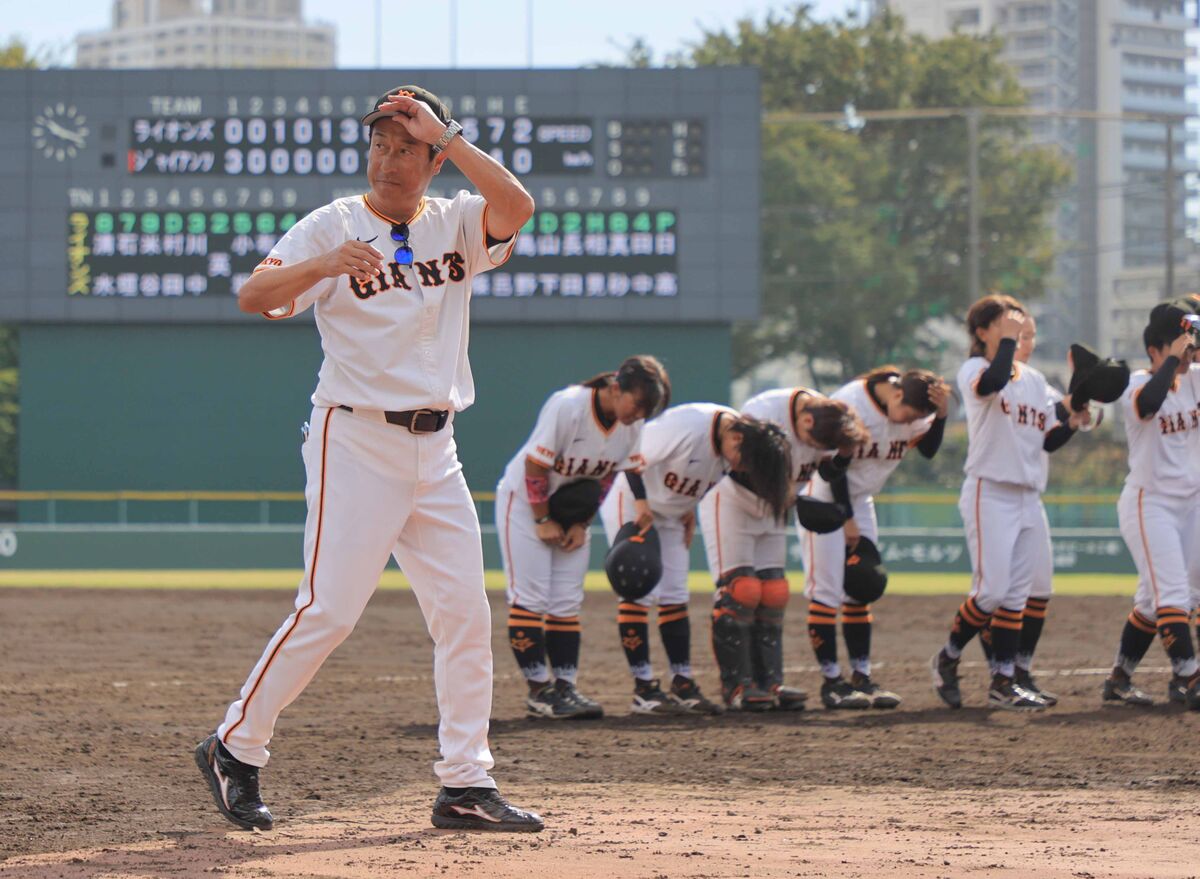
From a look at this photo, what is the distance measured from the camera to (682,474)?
312 inches

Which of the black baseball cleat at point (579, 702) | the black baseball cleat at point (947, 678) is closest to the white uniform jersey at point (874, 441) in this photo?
the black baseball cleat at point (947, 678)

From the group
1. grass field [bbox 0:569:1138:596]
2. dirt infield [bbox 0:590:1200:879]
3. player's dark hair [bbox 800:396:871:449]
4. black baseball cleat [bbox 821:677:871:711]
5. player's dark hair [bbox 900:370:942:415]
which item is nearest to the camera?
dirt infield [bbox 0:590:1200:879]

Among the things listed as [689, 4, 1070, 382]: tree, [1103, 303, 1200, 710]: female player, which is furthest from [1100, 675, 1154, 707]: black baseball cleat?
[689, 4, 1070, 382]: tree

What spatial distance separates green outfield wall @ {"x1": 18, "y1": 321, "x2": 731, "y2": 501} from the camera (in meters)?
20.1

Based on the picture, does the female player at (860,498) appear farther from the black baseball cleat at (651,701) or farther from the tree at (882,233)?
the tree at (882,233)

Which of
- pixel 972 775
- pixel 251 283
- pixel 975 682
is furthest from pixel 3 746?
pixel 975 682

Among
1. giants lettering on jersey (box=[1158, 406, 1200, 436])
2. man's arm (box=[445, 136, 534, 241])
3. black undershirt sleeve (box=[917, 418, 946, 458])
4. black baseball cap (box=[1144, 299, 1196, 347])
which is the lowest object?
black undershirt sleeve (box=[917, 418, 946, 458])

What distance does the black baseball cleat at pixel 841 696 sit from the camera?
321 inches

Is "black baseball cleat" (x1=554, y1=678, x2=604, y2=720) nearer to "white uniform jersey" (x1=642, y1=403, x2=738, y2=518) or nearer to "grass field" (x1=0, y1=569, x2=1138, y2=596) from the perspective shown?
"white uniform jersey" (x1=642, y1=403, x2=738, y2=518)

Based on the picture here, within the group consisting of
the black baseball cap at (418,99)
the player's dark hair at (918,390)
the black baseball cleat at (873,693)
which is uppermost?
the black baseball cap at (418,99)

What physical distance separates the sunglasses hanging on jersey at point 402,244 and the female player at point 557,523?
9.04 feet

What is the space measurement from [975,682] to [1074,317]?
20443 mm

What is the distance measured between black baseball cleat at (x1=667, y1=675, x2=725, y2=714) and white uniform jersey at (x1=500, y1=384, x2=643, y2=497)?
1.11 meters

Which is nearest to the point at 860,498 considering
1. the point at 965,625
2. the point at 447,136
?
the point at 965,625
